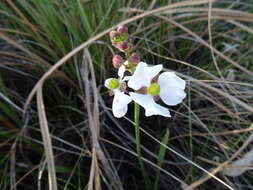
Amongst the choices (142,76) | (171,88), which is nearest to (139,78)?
(142,76)

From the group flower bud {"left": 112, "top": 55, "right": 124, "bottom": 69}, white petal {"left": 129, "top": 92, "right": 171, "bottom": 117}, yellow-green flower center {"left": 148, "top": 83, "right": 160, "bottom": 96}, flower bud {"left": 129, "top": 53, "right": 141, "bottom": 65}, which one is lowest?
white petal {"left": 129, "top": 92, "right": 171, "bottom": 117}

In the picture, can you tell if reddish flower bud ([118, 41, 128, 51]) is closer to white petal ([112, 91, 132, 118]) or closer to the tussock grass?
white petal ([112, 91, 132, 118])

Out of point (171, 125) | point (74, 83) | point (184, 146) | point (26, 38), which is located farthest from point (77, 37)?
point (184, 146)

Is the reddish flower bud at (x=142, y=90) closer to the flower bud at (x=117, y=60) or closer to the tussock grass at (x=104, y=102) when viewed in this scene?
the flower bud at (x=117, y=60)

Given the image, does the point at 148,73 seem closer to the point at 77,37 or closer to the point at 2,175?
the point at 77,37

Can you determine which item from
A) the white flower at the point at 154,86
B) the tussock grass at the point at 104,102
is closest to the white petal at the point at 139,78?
the white flower at the point at 154,86

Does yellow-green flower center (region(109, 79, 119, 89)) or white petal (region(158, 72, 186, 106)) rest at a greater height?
yellow-green flower center (region(109, 79, 119, 89))

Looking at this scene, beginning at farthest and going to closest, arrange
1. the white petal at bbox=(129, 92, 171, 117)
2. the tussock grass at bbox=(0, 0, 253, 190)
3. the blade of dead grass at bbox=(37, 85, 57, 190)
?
1. the tussock grass at bbox=(0, 0, 253, 190)
2. the blade of dead grass at bbox=(37, 85, 57, 190)
3. the white petal at bbox=(129, 92, 171, 117)

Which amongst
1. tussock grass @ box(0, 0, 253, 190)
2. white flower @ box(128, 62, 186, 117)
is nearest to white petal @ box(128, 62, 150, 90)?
white flower @ box(128, 62, 186, 117)
